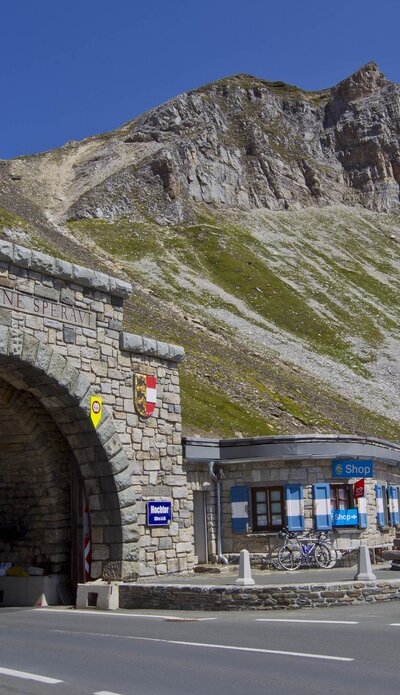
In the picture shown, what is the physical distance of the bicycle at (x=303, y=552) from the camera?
18844 millimetres

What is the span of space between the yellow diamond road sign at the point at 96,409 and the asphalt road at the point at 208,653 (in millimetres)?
3879

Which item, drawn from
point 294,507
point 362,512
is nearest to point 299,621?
point 294,507

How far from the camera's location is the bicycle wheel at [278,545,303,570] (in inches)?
738

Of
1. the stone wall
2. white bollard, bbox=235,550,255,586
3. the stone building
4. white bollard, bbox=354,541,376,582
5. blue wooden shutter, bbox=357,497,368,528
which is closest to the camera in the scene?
the stone wall

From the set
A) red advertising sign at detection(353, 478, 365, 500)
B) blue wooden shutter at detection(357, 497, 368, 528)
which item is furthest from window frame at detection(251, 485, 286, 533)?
blue wooden shutter at detection(357, 497, 368, 528)

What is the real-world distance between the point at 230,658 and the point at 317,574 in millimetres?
9154

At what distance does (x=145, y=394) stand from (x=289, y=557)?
5.83 metres

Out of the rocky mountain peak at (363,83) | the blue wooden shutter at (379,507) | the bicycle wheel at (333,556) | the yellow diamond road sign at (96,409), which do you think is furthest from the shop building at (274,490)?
the rocky mountain peak at (363,83)

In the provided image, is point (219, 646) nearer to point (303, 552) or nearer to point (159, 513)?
point (159, 513)

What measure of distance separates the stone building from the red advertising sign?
5.35 metres

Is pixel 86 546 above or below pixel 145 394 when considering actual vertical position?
below

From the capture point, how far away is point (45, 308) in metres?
14.4

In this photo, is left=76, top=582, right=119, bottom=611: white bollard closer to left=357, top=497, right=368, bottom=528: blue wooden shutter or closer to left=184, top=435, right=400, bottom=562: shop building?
left=184, top=435, right=400, bottom=562: shop building

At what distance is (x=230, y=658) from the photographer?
27.1 ft
